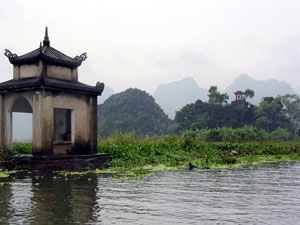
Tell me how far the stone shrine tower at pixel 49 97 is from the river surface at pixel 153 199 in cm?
265

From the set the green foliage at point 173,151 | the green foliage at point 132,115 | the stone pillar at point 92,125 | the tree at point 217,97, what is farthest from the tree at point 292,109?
the stone pillar at point 92,125

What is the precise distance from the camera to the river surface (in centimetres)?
681

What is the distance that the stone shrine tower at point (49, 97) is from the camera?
1455 centimetres

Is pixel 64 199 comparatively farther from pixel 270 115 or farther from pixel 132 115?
pixel 132 115

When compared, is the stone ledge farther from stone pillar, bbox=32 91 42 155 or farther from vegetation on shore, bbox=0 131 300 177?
vegetation on shore, bbox=0 131 300 177

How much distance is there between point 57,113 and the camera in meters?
19.0

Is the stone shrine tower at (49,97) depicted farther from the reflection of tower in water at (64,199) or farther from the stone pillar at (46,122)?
the reflection of tower in water at (64,199)

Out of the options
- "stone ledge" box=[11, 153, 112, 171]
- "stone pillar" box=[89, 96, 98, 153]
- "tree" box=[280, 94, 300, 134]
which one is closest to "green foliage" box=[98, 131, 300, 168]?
"stone pillar" box=[89, 96, 98, 153]

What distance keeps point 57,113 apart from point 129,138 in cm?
475

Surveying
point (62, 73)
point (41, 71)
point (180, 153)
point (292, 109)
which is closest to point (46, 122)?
point (41, 71)

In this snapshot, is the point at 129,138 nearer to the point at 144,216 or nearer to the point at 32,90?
the point at 32,90

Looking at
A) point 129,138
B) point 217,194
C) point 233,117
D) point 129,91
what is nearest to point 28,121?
point 129,91

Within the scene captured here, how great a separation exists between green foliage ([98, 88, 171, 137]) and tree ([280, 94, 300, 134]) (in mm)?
22446

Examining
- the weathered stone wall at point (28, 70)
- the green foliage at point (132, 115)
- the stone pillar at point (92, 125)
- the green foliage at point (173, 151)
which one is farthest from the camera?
the green foliage at point (132, 115)
